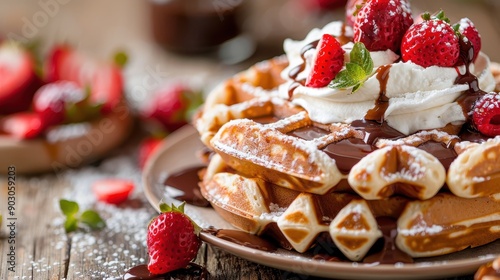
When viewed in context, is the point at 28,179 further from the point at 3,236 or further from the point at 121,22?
the point at 121,22

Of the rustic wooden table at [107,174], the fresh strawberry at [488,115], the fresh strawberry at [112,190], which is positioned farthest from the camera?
the fresh strawberry at [112,190]

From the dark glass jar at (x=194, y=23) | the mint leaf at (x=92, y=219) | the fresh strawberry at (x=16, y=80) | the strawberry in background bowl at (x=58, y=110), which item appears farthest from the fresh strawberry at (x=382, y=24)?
the dark glass jar at (x=194, y=23)

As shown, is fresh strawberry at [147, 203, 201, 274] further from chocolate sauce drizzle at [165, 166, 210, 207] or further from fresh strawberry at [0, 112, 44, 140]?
fresh strawberry at [0, 112, 44, 140]

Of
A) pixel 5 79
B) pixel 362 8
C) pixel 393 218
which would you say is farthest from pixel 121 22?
pixel 393 218

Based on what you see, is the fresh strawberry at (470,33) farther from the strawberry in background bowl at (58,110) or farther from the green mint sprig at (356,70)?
the strawberry in background bowl at (58,110)

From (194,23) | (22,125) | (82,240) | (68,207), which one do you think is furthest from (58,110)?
(194,23)

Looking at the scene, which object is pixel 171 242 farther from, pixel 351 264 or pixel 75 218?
pixel 75 218
